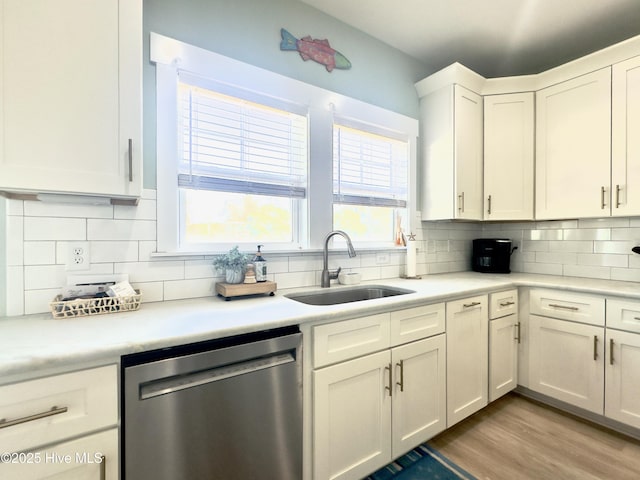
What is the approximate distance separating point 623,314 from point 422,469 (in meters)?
1.54

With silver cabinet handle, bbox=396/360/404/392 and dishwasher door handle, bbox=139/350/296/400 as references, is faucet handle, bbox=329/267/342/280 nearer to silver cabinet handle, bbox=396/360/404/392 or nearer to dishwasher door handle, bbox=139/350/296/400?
silver cabinet handle, bbox=396/360/404/392

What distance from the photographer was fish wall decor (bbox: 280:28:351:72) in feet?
6.21

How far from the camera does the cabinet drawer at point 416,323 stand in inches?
62.0

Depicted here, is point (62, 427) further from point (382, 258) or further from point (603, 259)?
point (603, 259)

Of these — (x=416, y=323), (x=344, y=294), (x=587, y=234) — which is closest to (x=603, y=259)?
(x=587, y=234)

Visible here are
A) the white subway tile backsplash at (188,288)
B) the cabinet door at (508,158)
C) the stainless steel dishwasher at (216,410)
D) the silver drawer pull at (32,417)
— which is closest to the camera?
the silver drawer pull at (32,417)

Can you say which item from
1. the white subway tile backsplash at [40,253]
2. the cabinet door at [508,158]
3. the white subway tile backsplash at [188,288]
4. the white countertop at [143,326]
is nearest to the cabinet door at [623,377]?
the white countertop at [143,326]

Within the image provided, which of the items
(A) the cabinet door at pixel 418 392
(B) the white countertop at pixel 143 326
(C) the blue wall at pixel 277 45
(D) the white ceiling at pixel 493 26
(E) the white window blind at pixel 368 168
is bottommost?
(A) the cabinet door at pixel 418 392

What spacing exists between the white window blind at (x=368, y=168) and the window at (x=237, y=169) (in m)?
0.31

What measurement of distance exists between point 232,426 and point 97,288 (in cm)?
83

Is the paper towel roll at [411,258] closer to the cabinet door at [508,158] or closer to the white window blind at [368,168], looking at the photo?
the white window blind at [368,168]

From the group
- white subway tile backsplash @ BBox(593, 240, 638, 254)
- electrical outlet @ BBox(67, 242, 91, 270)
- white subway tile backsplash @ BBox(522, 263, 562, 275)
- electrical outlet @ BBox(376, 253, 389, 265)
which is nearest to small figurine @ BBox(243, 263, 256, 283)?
electrical outlet @ BBox(67, 242, 91, 270)

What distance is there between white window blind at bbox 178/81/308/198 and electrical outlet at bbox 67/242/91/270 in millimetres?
522

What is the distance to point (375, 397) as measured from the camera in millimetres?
1489
